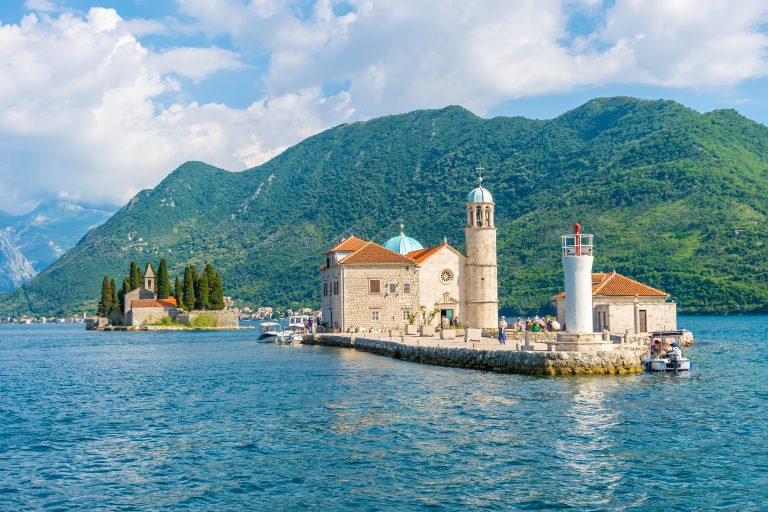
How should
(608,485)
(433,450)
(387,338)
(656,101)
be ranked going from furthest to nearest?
1. (656,101)
2. (387,338)
3. (433,450)
4. (608,485)

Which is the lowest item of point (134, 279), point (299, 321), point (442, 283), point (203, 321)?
point (203, 321)

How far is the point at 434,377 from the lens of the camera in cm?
3456

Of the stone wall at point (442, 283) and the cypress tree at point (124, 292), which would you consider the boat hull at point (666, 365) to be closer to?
the stone wall at point (442, 283)

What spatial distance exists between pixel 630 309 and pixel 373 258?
18.3 meters

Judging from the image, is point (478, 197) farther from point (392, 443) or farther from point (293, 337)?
point (392, 443)

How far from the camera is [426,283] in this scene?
5897 cm

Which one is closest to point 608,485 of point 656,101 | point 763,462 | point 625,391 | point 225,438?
point 763,462

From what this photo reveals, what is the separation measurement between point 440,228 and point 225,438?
159 metres

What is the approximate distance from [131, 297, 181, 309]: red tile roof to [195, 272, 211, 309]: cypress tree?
3718 millimetres

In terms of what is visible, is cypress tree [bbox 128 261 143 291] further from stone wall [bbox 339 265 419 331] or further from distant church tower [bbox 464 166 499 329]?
distant church tower [bbox 464 166 499 329]

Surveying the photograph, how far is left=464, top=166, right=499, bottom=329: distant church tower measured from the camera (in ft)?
191

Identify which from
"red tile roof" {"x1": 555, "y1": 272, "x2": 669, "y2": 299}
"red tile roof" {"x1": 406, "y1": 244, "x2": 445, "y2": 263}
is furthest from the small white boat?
"red tile roof" {"x1": 555, "y1": 272, "x2": 669, "y2": 299}

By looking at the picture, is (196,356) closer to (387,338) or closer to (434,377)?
(387,338)

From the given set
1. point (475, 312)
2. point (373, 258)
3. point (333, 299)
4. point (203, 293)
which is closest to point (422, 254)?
point (373, 258)
